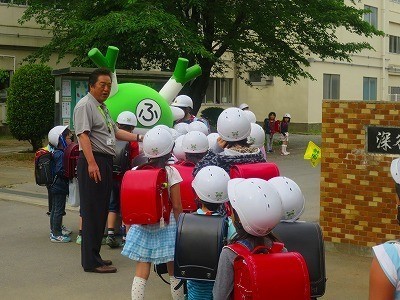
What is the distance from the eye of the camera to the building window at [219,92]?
38.5 m

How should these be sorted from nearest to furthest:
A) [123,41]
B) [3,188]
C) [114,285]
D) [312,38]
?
[114,285] → [3,188] → [123,41] → [312,38]

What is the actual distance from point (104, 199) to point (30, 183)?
8.61 m

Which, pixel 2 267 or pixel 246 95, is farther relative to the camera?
pixel 246 95

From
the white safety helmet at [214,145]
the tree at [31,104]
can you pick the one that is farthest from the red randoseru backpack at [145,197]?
the tree at [31,104]

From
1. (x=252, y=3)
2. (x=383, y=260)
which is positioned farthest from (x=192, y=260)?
(x=252, y=3)

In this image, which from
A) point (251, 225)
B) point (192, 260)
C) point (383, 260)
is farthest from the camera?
point (192, 260)

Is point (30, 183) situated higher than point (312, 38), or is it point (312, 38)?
point (312, 38)

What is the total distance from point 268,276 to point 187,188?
3188 millimetres

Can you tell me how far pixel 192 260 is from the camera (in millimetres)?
4434

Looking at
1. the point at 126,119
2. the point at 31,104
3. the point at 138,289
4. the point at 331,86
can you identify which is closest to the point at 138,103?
the point at 126,119

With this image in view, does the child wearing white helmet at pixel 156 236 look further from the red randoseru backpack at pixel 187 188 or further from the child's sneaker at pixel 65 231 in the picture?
the child's sneaker at pixel 65 231

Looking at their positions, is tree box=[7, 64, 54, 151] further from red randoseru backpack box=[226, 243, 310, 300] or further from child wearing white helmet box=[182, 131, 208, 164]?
red randoseru backpack box=[226, 243, 310, 300]

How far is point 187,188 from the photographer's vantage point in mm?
6441

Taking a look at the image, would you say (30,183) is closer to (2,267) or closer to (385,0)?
(2,267)
